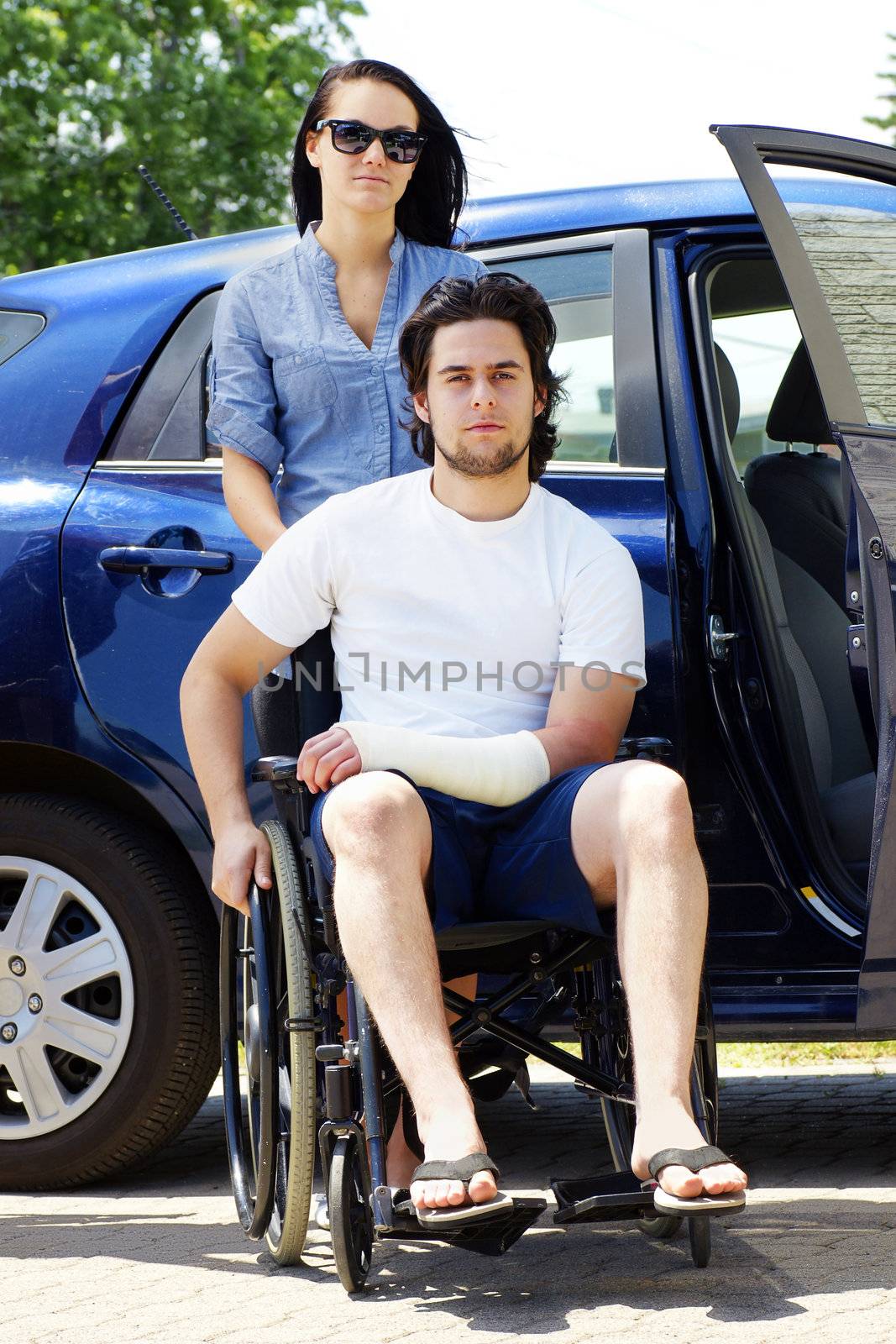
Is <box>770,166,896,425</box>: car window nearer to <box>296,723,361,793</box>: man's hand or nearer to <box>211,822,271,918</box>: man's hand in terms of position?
<box>296,723,361,793</box>: man's hand

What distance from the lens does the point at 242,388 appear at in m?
3.09

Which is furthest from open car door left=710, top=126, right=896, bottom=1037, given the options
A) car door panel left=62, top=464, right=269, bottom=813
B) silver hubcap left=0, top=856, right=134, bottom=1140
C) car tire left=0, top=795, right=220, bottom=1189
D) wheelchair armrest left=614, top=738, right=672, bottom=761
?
silver hubcap left=0, top=856, right=134, bottom=1140

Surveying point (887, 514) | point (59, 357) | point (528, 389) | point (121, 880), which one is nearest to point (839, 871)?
point (887, 514)

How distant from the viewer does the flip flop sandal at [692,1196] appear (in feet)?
7.13

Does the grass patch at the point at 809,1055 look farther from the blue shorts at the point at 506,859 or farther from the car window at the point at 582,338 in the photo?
the blue shorts at the point at 506,859

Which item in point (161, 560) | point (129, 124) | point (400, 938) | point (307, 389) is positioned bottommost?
point (400, 938)

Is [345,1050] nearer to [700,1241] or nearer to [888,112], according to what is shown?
[700,1241]

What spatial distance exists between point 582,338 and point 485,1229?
71.7 inches

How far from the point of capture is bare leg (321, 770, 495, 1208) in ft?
7.52

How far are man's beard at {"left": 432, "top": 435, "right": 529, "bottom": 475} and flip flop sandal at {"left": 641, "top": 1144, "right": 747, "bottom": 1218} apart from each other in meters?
1.18

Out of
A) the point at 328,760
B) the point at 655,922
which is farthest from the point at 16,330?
the point at 655,922

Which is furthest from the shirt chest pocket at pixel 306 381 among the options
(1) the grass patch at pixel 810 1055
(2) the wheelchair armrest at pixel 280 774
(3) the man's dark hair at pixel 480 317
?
(1) the grass patch at pixel 810 1055

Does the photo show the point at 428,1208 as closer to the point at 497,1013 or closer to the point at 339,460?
the point at 497,1013

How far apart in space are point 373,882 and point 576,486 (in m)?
1.08
